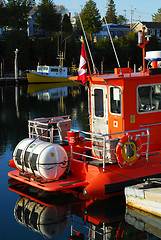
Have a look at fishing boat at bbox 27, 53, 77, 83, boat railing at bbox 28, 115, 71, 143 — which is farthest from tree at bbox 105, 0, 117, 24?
→ boat railing at bbox 28, 115, 71, 143

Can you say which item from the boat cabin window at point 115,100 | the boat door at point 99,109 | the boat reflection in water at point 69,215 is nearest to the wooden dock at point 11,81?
the boat door at point 99,109

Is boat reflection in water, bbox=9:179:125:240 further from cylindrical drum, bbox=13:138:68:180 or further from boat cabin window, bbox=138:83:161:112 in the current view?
boat cabin window, bbox=138:83:161:112

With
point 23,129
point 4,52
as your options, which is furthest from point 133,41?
point 23,129

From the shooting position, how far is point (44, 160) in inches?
448

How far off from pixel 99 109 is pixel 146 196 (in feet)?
10.9

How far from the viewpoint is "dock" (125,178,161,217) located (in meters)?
10.5

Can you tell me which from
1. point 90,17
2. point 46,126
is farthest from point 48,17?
point 46,126

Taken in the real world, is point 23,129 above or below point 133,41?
below

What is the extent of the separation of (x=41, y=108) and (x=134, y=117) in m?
21.5

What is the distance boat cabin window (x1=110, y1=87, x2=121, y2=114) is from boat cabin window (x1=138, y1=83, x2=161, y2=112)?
672 mm

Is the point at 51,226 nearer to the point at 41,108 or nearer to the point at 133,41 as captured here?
the point at 41,108

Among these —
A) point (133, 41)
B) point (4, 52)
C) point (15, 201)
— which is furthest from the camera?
point (133, 41)

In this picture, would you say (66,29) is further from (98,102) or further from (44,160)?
(44,160)

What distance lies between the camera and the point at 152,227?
10.2 metres
